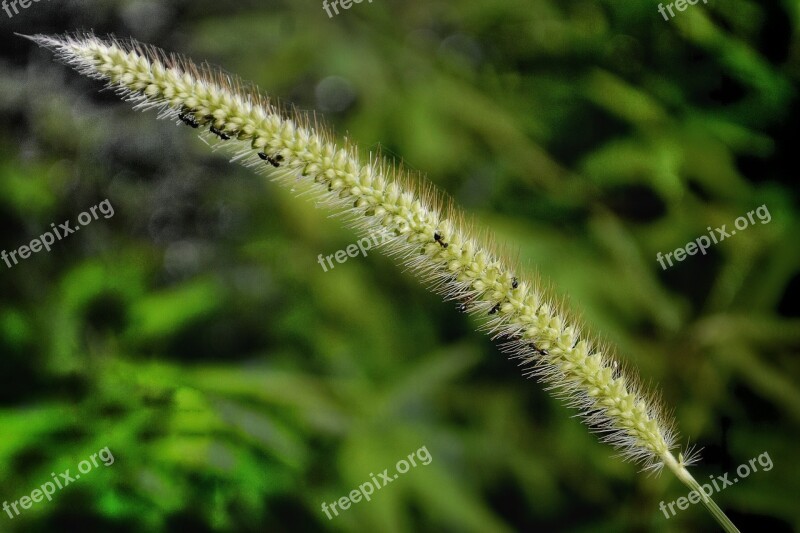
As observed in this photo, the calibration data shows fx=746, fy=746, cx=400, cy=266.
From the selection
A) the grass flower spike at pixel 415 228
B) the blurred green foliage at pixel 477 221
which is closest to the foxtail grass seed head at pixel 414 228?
the grass flower spike at pixel 415 228

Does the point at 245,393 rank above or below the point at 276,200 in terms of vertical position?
below

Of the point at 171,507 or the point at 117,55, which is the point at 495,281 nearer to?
the point at 117,55

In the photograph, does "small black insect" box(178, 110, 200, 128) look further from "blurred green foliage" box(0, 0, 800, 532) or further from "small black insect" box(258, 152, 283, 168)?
"blurred green foliage" box(0, 0, 800, 532)

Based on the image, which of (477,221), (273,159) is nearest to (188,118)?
(273,159)

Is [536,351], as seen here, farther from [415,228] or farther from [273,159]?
[273,159]

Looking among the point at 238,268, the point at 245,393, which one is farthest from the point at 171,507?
the point at 238,268

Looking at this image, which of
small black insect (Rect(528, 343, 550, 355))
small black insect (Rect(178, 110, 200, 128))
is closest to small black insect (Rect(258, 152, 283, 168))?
small black insect (Rect(178, 110, 200, 128))

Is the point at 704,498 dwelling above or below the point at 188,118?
below

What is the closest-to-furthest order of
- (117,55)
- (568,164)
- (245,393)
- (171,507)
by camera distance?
(117,55), (171,507), (245,393), (568,164)
